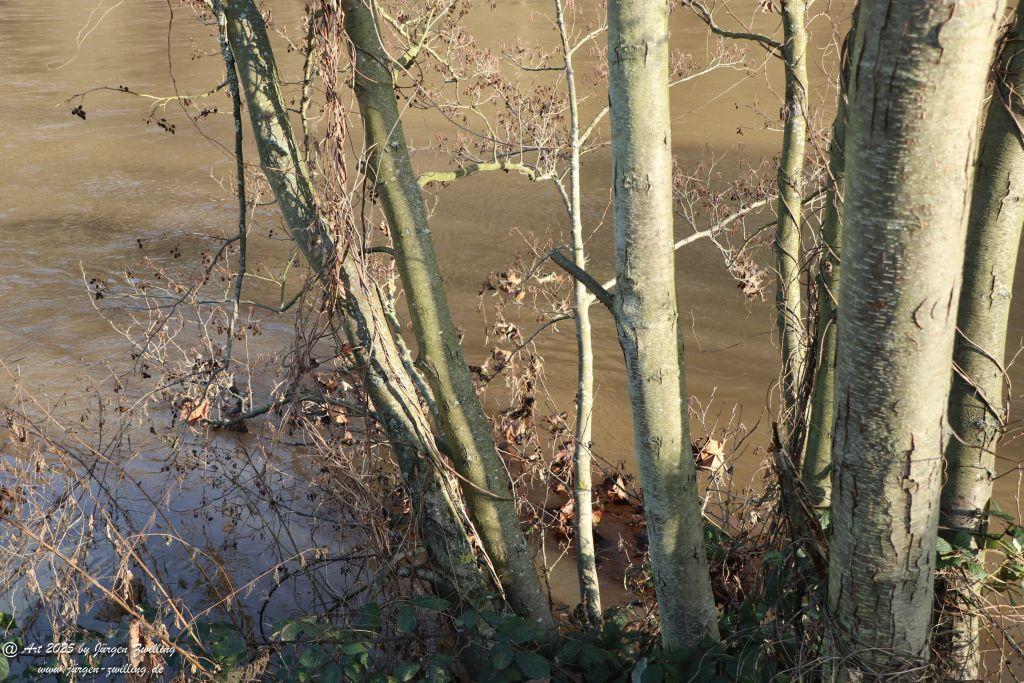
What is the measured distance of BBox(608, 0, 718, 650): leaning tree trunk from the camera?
243 cm

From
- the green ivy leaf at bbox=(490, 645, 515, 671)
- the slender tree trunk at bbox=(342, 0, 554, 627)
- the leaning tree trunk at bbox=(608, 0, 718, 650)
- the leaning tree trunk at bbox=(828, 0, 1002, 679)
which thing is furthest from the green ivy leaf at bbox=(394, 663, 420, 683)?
the leaning tree trunk at bbox=(828, 0, 1002, 679)

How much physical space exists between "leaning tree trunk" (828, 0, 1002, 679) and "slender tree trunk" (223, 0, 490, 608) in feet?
5.84

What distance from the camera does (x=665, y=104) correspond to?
2.49 metres

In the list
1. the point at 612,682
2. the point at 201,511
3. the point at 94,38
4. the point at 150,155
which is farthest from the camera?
the point at 94,38

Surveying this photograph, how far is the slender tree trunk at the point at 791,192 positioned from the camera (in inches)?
167

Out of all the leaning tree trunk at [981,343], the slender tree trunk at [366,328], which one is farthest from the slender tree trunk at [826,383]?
the slender tree trunk at [366,328]

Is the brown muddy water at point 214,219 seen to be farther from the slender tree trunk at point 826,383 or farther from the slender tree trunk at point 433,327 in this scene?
the slender tree trunk at point 433,327

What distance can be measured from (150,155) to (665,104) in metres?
13.5

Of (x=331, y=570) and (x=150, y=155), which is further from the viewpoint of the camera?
(x=150, y=155)

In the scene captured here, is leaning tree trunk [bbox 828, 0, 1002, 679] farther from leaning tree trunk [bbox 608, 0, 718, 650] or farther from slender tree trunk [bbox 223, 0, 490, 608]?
slender tree trunk [bbox 223, 0, 490, 608]

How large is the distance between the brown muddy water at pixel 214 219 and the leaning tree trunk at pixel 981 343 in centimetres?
95

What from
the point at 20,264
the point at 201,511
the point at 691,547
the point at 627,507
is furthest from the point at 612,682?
the point at 20,264

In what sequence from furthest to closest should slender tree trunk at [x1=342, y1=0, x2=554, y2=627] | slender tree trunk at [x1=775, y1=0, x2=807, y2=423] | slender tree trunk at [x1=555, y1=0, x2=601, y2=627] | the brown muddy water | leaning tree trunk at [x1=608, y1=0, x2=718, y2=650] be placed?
the brown muddy water → slender tree trunk at [x1=555, y1=0, x2=601, y2=627] → slender tree trunk at [x1=775, y1=0, x2=807, y2=423] → slender tree trunk at [x1=342, y1=0, x2=554, y2=627] → leaning tree trunk at [x1=608, y1=0, x2=718, y2=650]

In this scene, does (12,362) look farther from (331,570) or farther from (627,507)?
(627,507)
